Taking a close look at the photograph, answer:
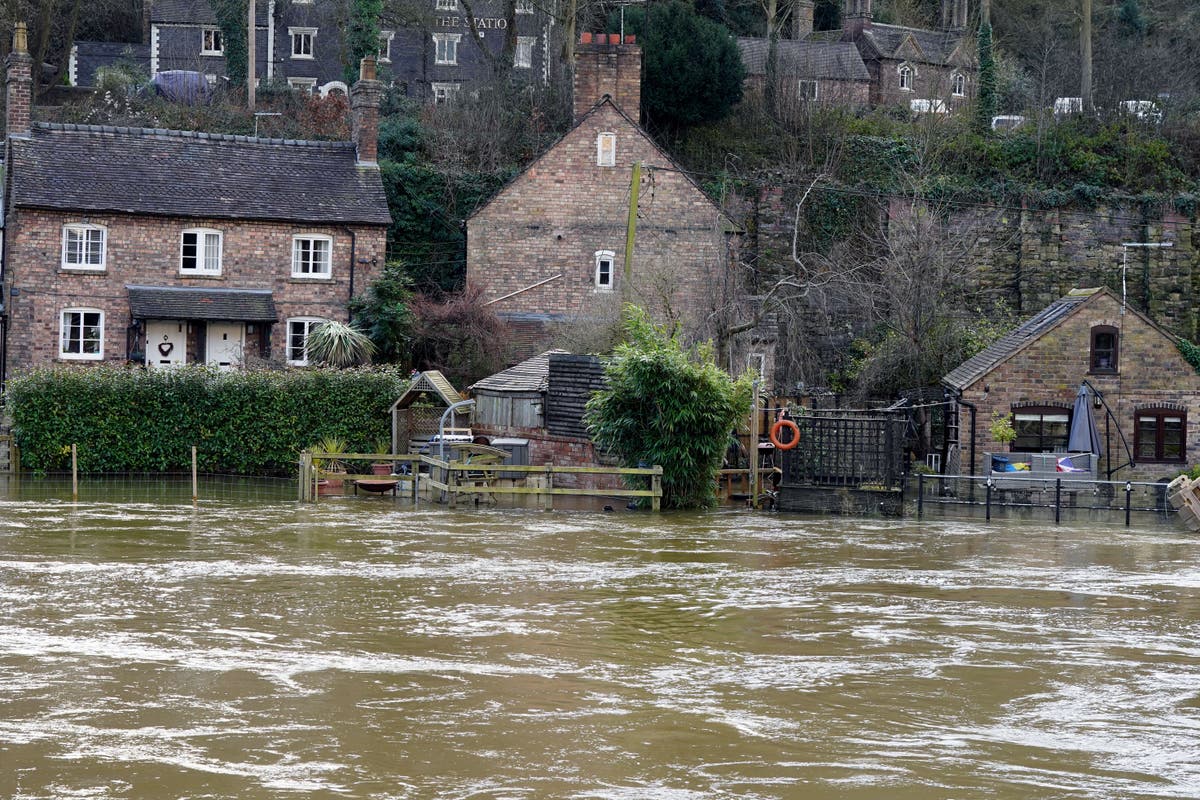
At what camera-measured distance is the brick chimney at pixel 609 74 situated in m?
45.0

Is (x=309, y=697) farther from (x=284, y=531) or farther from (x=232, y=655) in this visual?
(x=284, y=531)

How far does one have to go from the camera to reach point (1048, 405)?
35.6m

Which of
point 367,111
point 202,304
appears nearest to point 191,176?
point 202,304

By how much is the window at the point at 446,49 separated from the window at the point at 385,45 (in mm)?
1796

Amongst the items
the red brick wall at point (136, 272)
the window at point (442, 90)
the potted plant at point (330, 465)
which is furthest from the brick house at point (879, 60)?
the potted plant at point (330, 465)

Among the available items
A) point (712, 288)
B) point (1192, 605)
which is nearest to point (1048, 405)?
point (712, 288)

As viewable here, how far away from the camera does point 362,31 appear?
174 feet

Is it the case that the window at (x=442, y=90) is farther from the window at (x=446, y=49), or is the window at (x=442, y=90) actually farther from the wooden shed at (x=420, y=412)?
the wooden shed at (x=420, y=412)

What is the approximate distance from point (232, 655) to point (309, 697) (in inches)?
81.9

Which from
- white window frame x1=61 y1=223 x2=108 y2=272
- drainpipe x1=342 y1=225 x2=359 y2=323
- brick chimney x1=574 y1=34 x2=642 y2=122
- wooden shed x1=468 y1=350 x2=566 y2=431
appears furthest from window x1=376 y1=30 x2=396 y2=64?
wooden shed x1=468 y1=350 x2=566 y2=431

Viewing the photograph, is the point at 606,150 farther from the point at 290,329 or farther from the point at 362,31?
the point at 362,31

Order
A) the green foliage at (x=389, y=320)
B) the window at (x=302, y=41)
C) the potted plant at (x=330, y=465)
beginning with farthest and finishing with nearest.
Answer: the window at (x=302, y=41)
the green foliage at (x=389, y=320)
the potted plant at (x=330, y=465)

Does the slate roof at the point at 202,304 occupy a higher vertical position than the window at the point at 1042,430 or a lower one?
higher

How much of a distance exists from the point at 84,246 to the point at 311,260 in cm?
604
